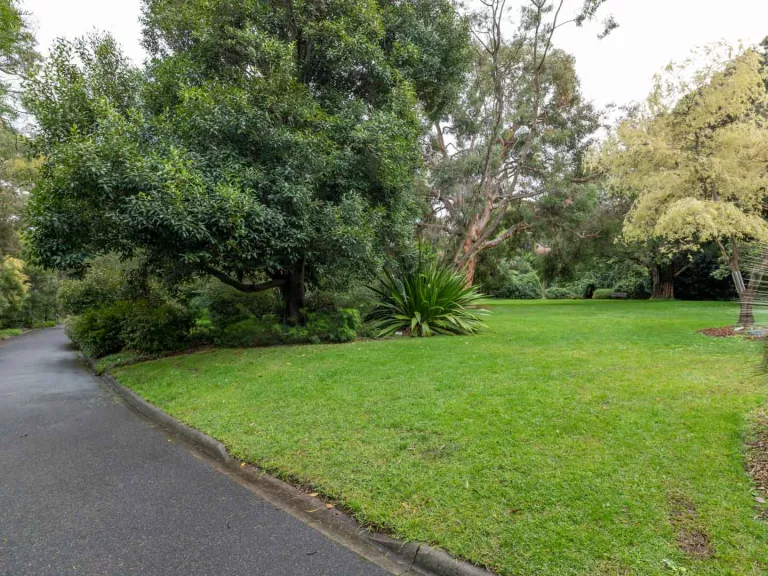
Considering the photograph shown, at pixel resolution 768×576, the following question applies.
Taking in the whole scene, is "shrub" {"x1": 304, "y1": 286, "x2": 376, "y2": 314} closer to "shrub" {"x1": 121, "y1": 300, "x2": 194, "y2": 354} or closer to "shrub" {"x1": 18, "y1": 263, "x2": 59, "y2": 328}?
"shrub" {"x1": 121, "y1": 300, "x2": 194, "y2": 354}

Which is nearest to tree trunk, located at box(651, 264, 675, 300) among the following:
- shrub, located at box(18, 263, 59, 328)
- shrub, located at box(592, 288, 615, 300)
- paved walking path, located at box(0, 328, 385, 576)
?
shrub, located at box(592, 288, 615, 300)

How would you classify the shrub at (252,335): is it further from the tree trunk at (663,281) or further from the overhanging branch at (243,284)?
the tree trunk at (663,281)

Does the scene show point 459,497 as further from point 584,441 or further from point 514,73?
point 514,73

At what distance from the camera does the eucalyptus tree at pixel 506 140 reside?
15344 millimetres

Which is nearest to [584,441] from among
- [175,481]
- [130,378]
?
[175,481]

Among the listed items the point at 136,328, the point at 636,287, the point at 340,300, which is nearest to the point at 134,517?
the point at 340,300

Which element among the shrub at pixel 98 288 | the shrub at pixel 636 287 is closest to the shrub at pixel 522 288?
the shrub at pixel 636 287

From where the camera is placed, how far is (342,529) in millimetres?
2541

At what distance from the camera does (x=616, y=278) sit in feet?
102

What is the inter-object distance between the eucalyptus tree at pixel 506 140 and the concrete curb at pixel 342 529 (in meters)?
12.1

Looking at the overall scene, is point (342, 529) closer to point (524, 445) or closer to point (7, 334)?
point (524, 445)

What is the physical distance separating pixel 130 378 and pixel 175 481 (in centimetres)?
469

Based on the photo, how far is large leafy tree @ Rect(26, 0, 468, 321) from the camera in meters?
5.82

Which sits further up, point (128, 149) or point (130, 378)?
point (128, 149)
